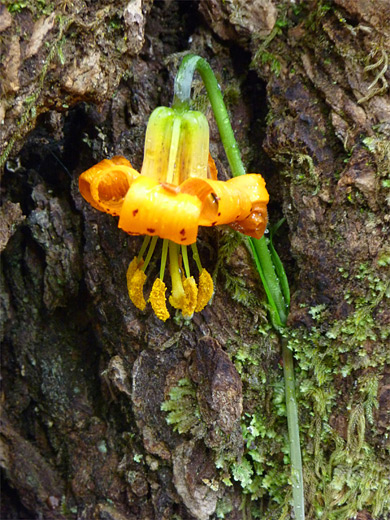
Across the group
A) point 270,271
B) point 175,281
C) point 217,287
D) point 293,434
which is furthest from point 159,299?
point 293,434

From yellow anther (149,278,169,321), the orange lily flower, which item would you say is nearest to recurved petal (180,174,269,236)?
the orange lily flower

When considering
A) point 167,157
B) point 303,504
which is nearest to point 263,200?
point 167,157

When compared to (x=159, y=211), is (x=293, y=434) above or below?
below

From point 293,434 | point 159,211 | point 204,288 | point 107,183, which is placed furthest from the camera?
point 293,434

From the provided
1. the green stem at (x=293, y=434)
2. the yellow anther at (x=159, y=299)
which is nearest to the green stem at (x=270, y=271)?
the green stem at (x=293, y=434)

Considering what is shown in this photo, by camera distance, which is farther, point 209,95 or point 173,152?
point 209,95

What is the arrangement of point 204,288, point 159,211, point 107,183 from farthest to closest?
point 204,288
point 107,183
point 159,211

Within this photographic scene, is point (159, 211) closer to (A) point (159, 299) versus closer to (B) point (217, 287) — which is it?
(A) point (159, 299)
